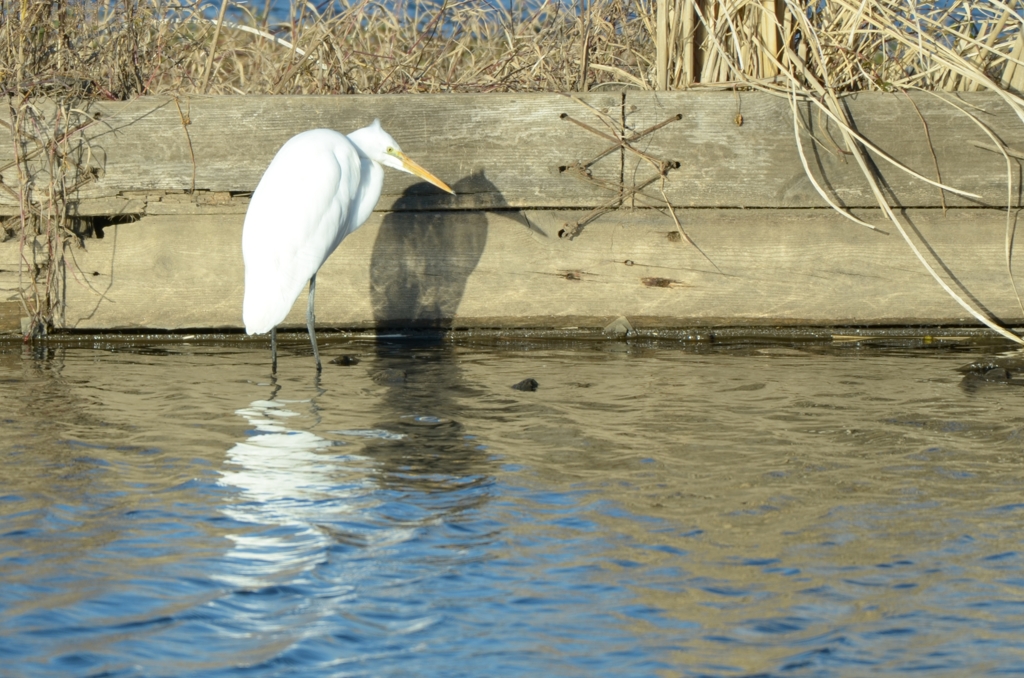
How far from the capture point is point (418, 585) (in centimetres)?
Result: 233

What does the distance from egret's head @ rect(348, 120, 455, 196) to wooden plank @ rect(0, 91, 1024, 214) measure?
257 mm

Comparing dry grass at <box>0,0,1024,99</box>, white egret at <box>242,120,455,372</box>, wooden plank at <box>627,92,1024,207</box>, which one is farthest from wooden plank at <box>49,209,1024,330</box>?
dry grass at <box>0,0,1024,99</box>

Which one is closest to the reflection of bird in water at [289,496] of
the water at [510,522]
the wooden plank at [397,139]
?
the water at [510,522]

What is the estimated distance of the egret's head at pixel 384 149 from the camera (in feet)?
14.2

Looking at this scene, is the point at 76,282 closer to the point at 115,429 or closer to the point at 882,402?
the point at 115,429

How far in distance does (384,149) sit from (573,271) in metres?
0.92

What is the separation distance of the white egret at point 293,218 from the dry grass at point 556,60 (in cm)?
84

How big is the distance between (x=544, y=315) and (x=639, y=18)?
1.65m

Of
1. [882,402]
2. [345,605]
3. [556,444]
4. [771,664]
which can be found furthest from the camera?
[882,402]

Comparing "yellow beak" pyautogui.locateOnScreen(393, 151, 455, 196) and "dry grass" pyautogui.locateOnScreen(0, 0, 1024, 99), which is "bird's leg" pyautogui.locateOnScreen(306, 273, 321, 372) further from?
"dry grass" pyautogui.locateOnScreen(0, 0, 1024, 99)

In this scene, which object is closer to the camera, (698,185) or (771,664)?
(771,664)

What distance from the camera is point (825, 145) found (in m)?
4.56

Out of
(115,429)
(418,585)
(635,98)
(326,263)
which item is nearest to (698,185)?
(635,98)

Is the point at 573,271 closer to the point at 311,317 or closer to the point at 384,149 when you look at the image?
the point at 384,149
